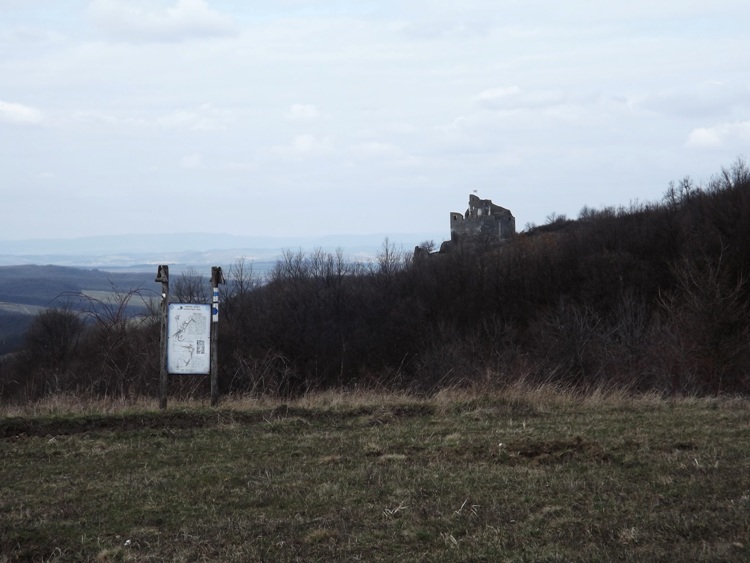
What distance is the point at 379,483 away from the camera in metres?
7.30

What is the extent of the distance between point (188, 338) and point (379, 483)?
19.9 feet

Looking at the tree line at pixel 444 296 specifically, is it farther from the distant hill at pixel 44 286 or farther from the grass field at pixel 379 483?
the distant hill at pixel 44 286

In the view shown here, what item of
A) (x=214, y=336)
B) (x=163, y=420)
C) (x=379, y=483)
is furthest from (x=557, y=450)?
(x=214, y=336)

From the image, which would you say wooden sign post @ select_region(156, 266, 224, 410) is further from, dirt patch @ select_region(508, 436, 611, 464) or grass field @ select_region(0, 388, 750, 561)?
dirt patch @ select_region(508, 436, 611, 464)

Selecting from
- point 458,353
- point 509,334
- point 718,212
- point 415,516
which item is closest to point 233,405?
point 415,516

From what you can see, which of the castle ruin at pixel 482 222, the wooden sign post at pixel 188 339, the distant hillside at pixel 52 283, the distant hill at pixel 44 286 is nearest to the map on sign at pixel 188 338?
the wooden sign post at pixel 188 339

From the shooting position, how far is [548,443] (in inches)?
336

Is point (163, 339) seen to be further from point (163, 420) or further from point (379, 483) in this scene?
point (379, 483)

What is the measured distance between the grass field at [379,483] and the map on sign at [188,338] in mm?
1217

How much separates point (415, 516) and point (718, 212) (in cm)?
4536

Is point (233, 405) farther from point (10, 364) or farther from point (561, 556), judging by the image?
point (10, 364)

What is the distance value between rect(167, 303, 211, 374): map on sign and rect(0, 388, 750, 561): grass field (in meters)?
1.22

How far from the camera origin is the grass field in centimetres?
557

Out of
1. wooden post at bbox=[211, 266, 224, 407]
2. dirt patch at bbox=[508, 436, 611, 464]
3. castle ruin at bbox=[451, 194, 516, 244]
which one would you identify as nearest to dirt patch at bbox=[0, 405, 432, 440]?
wooden post at bbox=[211, 266, 224, 407]
